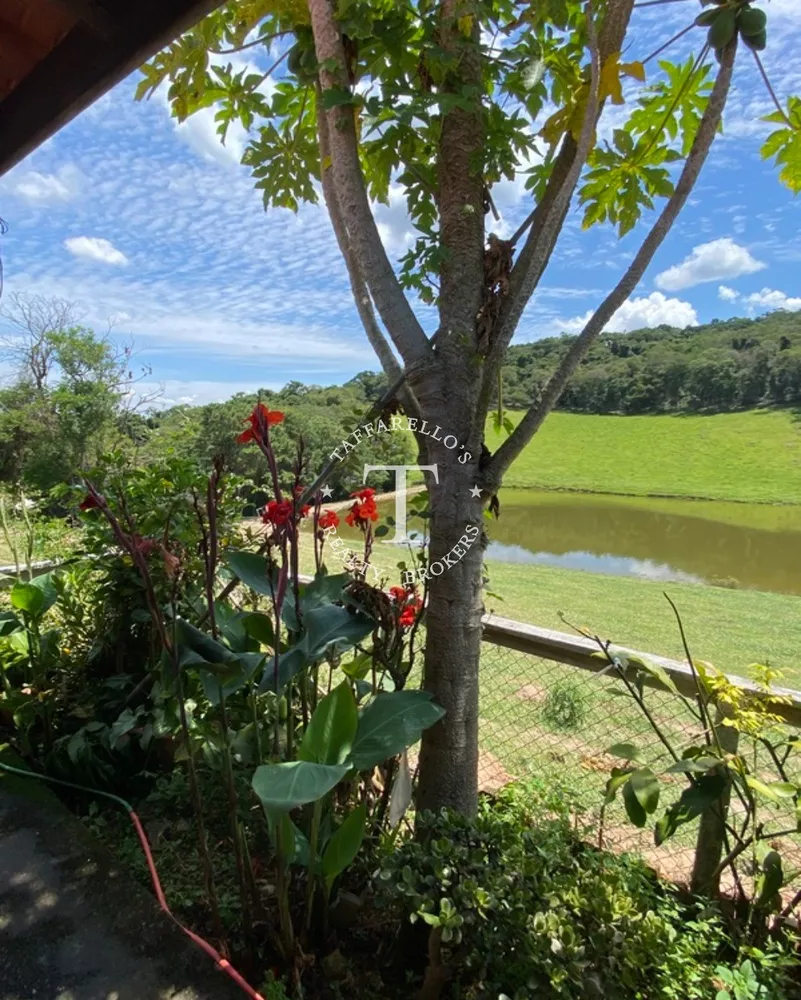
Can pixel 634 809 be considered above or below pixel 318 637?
below

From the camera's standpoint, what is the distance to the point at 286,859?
119 centimetres

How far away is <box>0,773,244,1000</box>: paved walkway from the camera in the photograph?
1.29 metres

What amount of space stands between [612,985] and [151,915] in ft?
4.00

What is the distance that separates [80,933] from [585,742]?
2554 mm

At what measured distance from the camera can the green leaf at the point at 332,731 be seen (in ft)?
3.77

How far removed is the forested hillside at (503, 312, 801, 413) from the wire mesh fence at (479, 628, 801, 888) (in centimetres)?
1880

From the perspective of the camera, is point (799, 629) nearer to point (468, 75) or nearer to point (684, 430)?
point (468, 75)

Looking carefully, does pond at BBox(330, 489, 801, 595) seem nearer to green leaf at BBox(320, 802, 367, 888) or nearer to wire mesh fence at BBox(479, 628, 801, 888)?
wire mesh fence at BBox(479, 628, 801, 888)

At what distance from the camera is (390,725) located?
1.24m

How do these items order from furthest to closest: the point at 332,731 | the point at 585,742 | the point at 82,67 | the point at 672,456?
the point at 672,456
the point at 585,742
the point at 82,67
the point at 332,731

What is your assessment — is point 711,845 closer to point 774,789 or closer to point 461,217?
point 774,789

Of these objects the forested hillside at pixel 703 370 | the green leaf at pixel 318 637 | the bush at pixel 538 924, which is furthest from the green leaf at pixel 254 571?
→ the forested hillside at pixel 703 370

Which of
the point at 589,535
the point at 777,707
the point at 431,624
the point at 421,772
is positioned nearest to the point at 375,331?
the point at 431,624

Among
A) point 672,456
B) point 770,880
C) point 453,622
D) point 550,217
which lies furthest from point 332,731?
point 672,456
